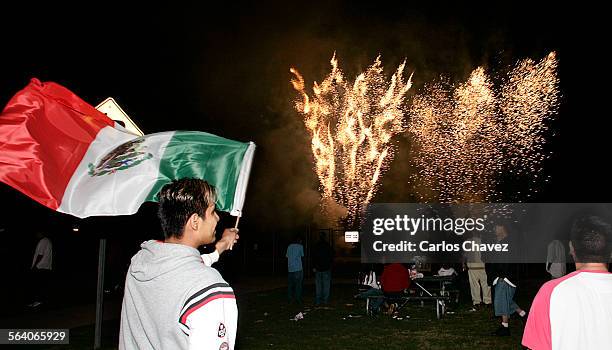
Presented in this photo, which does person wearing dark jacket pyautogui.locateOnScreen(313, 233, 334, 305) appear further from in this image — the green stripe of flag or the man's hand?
the man's hand

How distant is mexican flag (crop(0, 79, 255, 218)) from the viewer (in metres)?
5.44

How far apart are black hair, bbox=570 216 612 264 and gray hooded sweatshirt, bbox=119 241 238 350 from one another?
217 centimetres

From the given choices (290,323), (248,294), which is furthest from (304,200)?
(290,323)

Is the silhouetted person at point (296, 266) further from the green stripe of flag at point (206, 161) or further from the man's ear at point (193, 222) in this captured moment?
A: the man's ear at point (193, 222)

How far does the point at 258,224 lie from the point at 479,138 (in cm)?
2507

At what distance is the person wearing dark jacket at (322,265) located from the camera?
18.5 metres

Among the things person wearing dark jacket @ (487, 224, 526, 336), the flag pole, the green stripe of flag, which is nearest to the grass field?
person wearing dark jacket @ (487, 224, 526, 336)

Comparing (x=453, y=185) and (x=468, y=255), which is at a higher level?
(x=453, y=185)

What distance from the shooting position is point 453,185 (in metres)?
38.9

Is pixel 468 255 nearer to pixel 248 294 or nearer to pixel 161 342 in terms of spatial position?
pixel 248 294

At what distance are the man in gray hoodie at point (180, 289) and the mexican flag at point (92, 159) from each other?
90.7 inches

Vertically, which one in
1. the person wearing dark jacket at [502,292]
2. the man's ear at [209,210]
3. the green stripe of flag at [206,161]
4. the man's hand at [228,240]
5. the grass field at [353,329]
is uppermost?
the green stripe of flag at [206,161]

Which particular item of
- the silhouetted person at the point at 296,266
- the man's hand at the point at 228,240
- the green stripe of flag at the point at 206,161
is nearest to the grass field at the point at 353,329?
the silhouetted person at the point at 296,266

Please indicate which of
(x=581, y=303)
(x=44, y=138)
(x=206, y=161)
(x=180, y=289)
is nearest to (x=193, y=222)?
(x=180, y=289)
